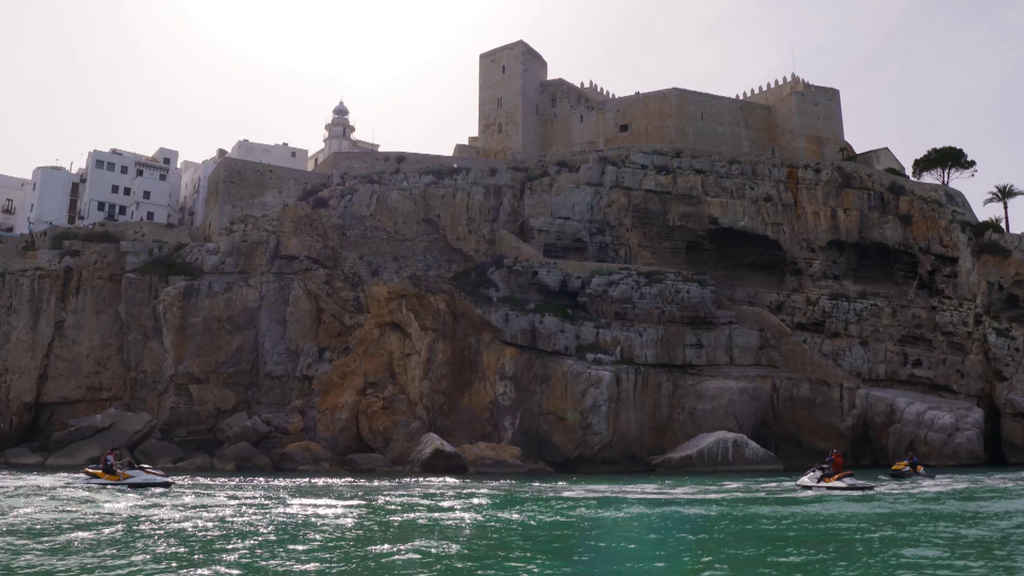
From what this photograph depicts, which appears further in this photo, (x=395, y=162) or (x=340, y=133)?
(x=340, y=133)

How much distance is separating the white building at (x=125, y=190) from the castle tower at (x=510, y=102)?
2302 centimetres

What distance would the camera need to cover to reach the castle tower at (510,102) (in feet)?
178

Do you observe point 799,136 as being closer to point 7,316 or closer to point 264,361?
point 264,361

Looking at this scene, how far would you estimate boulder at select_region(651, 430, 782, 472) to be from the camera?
3375 centimetres

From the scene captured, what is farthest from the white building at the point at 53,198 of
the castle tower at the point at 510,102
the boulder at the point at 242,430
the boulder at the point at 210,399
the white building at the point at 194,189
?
the castle tower at the point at 510,102

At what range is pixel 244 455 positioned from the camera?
1355 inches

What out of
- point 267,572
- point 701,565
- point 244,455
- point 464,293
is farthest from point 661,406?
point 267,572

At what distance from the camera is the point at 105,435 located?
36.6 m

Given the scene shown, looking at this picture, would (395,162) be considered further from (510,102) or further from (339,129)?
(339,129)

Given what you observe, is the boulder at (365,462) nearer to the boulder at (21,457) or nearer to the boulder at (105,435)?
the boulder at (105,435)

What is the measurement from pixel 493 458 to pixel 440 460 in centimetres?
239

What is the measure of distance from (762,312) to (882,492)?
1523 cm

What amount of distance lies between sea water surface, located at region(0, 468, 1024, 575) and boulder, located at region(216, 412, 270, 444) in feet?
23.6

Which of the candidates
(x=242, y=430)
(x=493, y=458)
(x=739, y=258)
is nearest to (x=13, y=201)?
(x=242, y=430)
